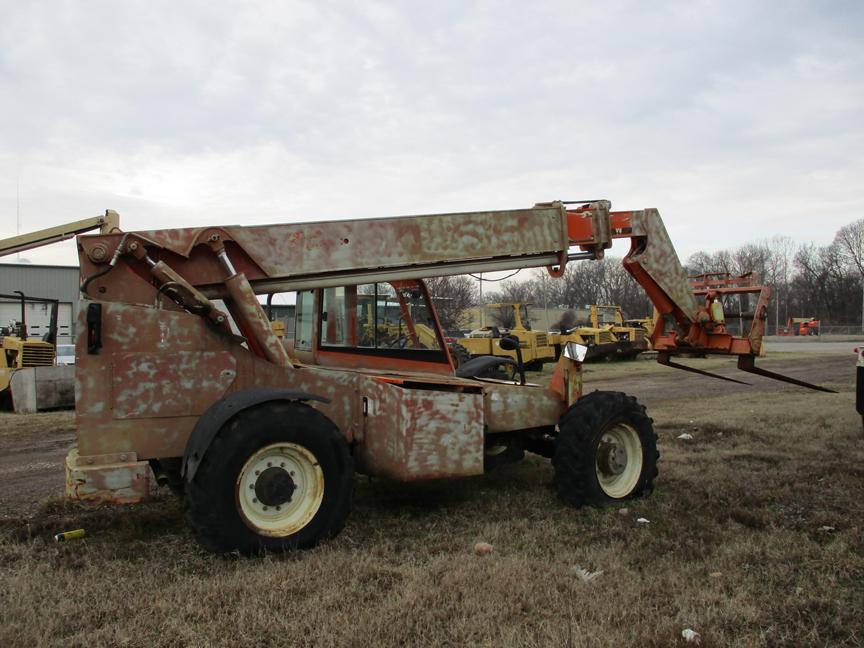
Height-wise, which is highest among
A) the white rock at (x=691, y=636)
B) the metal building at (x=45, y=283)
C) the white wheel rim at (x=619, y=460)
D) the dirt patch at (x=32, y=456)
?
the metal building at (x=45, y=283)

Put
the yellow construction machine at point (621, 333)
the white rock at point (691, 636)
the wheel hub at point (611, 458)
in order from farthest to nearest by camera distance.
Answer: the yellow construction machine at point (621, 333) → the wheel hub at point (611, 458) → the white rock at point (691, 636)

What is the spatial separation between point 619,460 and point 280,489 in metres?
3.02

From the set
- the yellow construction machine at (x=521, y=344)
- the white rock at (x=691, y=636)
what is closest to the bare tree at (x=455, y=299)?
the yellow construction machine at (x=521, y=344)

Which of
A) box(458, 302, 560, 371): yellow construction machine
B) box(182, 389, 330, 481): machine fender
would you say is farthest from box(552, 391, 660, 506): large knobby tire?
box(458, 302, 560, 371): yellow construction machine

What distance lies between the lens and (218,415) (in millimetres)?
4445

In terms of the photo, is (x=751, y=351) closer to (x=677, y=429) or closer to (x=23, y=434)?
(x=677, y=429)

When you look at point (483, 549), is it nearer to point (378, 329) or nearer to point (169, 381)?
point (378, 329)

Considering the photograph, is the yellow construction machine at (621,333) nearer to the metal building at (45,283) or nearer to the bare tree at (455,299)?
the bare tree at (455,299)

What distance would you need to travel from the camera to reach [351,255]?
5348mm

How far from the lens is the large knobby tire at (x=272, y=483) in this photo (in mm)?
4348

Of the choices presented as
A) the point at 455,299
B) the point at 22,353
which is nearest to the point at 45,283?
the point at 455,299

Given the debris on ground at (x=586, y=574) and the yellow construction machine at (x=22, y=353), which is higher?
the yellow construction machine at (x=22, y=353)

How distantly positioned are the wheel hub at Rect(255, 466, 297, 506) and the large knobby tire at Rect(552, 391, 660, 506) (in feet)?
7.71

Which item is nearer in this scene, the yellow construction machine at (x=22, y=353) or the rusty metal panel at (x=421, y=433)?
the rusty metal panel at (x=421, y=433)
